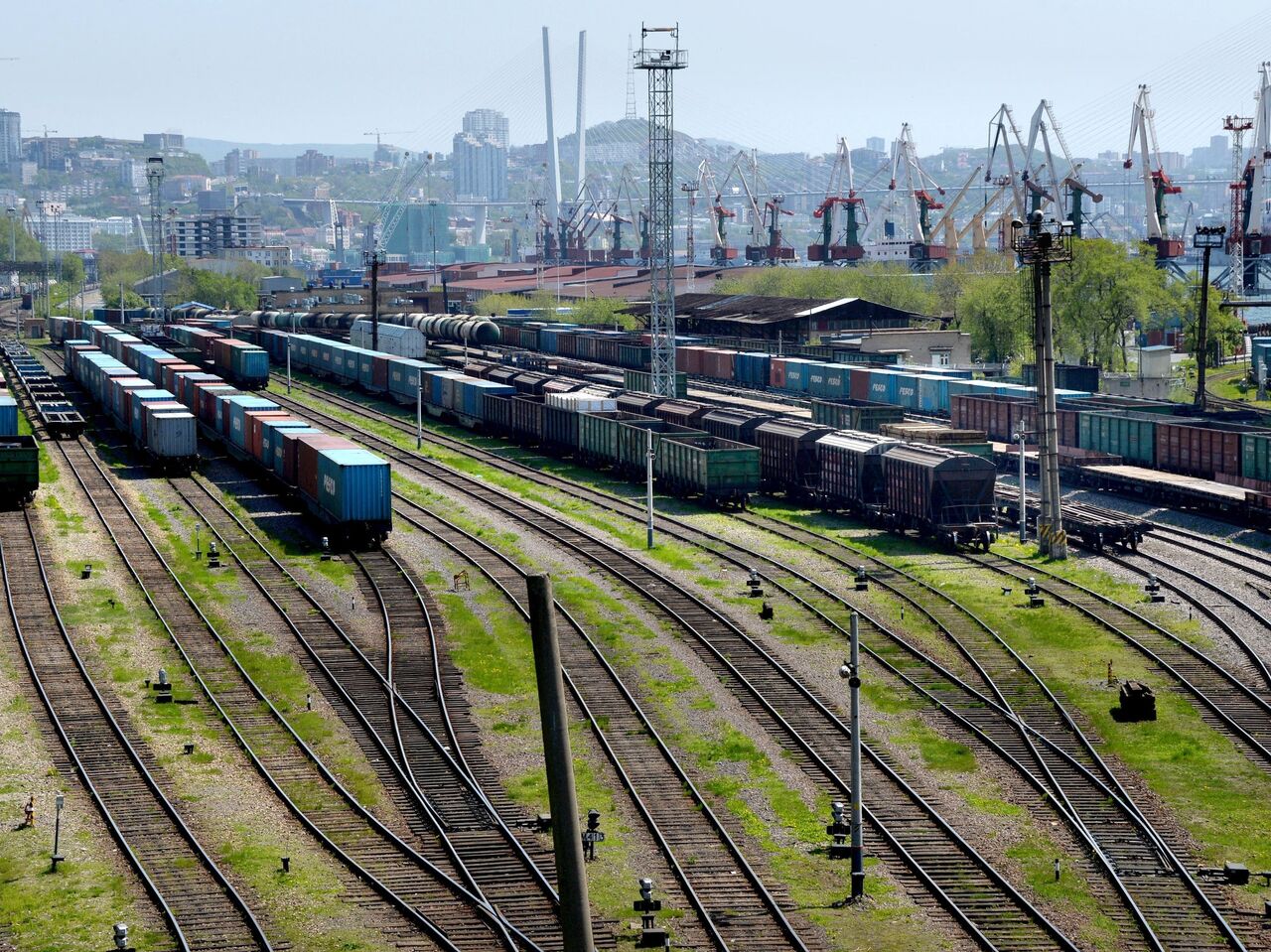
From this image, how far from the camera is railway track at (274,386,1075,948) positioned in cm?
2595

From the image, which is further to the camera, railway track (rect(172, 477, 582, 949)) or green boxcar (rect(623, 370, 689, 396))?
green boxcar (rect(623, 370, 689, 396))

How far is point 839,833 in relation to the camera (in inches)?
1148

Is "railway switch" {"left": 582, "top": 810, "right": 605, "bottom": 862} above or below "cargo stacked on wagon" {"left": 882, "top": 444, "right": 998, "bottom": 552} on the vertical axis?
below

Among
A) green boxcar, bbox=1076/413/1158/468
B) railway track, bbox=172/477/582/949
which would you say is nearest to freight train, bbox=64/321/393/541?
railway track, bbox=172/477/582/949

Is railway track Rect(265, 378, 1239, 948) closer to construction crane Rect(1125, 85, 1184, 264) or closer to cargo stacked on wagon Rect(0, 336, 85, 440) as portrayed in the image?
cargo stacked on wagon Rect(0, 336, 85, 440)

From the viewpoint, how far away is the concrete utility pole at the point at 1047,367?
52.0 meters

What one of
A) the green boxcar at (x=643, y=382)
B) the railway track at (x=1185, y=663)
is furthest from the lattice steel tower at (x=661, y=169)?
the railway track at (x=1185, y=663)

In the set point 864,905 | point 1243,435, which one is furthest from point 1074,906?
point 1243,435

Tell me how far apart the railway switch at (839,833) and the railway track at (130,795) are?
9260 millimetres

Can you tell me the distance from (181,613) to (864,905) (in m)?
25.5

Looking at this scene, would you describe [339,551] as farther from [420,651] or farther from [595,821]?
[595,821]

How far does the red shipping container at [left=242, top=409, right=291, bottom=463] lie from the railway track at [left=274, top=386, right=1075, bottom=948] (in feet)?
59.8

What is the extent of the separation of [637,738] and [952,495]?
22720 mm

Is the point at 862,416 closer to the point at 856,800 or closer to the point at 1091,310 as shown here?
the point at 1091,310
